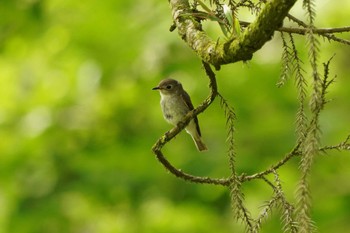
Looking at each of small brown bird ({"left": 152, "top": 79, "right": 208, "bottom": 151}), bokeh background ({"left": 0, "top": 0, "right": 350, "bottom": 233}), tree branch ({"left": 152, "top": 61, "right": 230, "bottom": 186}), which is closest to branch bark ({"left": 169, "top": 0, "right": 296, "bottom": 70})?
tree branch ({"left": 152, "top": 61, "right": 230, "bottom": 186})

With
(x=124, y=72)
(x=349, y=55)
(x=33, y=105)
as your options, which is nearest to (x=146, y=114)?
Result: (x=124, y=72)

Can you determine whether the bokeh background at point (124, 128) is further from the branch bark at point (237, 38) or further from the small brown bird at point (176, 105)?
the branch bark at point (237, 38)

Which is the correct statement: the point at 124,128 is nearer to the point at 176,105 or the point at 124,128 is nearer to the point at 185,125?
the point at 176,105

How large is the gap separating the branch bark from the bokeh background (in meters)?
4.99

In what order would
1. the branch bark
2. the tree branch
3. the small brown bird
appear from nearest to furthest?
the branch bark, the tree branch, the small brown bird

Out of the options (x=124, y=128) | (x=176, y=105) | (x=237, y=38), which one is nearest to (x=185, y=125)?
(x=237, y=38)

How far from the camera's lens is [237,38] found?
2002mm

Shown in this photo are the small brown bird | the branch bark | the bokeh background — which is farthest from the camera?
the bokeh background

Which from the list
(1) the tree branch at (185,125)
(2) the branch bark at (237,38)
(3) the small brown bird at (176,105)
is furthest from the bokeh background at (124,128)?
(2) the branch bark at (237,38)

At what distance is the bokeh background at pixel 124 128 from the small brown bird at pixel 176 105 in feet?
3.69

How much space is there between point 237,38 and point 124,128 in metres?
6.73

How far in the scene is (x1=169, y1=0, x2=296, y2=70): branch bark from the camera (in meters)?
1.81

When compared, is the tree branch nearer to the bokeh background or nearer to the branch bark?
the branch bark

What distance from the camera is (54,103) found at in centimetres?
845
